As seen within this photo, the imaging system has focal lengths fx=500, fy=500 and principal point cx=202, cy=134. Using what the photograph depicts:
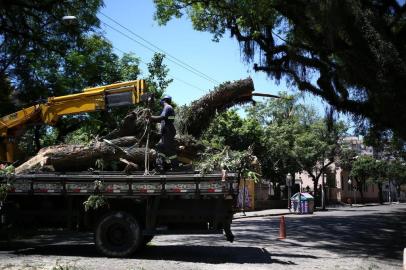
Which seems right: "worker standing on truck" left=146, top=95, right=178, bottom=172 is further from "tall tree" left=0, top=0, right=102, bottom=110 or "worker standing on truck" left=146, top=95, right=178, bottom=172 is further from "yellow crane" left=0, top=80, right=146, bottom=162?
"tall tree" left=0, top=0, right=102, bottom=110

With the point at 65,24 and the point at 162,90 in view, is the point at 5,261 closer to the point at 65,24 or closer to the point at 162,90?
the point at 65,24

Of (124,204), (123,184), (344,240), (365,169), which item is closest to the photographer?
(123,184)

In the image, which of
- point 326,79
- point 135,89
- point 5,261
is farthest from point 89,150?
point 326,79

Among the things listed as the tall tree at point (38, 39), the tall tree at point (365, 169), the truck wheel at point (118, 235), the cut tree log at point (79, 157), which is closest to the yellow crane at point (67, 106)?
the cut tree log at point (79, 157)

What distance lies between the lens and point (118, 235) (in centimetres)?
1054

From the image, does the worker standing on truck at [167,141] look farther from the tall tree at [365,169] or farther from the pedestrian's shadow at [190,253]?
the tall tree at [365,169]

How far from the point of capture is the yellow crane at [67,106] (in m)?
12.2

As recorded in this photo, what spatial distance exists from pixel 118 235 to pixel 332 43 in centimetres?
772

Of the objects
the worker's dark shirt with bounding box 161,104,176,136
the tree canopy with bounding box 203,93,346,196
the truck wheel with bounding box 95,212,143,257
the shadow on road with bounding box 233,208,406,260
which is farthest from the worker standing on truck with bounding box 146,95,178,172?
the tree canopy with bounding box 203,93,346,196

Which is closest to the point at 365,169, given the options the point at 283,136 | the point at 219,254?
the point at 283,136

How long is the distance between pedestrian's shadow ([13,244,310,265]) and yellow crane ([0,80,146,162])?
3013 millimetres

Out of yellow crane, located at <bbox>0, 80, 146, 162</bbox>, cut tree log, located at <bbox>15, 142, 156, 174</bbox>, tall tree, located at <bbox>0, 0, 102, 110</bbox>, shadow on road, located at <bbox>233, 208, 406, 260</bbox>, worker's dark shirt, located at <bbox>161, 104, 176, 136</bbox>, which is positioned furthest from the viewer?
tall tree, located at <bbox>0, 0, 102, 110</bbox>

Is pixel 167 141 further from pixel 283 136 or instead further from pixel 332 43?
pixel 283 136

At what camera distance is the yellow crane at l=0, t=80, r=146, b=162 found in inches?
480
